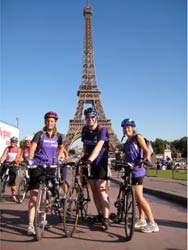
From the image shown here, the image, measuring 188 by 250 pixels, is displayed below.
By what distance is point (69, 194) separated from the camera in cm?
530

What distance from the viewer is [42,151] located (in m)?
5.41

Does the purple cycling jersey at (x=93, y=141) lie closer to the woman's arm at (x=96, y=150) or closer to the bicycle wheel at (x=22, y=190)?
the woman's arm at (x=96, y=150)

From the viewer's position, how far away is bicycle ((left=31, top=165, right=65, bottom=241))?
485 centimetres

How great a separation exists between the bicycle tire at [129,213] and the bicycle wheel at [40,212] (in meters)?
1.16

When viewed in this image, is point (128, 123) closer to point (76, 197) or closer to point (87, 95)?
point (76, 197)

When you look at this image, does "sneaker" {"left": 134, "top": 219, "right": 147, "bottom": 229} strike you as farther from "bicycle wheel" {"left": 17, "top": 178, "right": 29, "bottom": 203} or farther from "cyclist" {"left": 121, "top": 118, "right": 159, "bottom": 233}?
"bicycle wheel" {"left": 17, "top": 178, "right": 29, "bottom": 203}

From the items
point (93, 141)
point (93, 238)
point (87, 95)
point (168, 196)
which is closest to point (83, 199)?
point (93, 238)

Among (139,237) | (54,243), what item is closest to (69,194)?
(54,243)

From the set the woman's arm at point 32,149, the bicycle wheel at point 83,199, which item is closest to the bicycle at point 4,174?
the bicycle wheel at point 83,199

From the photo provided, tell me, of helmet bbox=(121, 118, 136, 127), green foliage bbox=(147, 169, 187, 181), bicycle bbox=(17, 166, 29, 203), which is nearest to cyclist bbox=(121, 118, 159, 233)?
helmet bbox=(121, 118, 136, 127)

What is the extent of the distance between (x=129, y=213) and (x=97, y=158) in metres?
1.06

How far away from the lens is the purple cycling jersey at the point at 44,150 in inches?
211

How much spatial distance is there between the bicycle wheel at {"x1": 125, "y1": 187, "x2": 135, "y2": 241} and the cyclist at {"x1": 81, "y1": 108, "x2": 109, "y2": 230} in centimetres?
45

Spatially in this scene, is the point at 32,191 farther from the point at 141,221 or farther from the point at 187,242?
the point at 187,242
